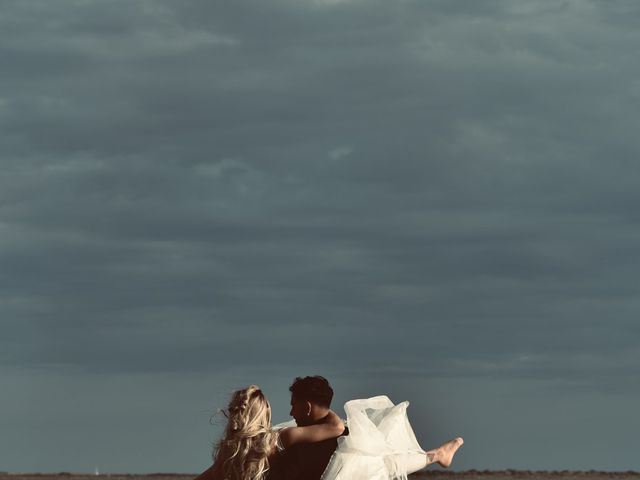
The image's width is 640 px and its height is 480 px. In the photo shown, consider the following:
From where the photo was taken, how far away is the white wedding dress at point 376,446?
12133 mm

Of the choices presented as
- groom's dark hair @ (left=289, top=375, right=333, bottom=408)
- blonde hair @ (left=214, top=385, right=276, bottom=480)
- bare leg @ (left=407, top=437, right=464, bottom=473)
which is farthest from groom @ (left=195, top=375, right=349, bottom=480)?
bare leg @ (left=407, top=437, right=464, bottom=473)

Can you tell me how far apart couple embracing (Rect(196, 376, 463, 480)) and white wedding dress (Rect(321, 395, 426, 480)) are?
0.01m

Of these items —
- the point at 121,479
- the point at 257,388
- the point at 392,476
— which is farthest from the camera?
the point at 121,479

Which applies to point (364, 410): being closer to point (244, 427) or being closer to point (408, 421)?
point (408, 421)

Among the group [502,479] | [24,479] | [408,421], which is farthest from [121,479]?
[408,421]

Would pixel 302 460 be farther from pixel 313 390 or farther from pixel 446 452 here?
pixel 446 452

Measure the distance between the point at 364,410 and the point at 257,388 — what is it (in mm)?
2266

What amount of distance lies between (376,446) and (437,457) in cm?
86

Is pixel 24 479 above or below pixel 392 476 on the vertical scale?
above

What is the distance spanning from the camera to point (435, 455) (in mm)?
12820

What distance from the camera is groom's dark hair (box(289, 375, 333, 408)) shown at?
11.2 m

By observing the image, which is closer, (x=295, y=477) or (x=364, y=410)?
(x=295, y=477)

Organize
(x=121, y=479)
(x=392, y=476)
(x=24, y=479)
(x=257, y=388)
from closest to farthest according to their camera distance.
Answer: (x=257, y=388)
(x=392, y=476)
(x=121, y=479)
(x=24, y=479)

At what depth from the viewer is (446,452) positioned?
12.8 metres
